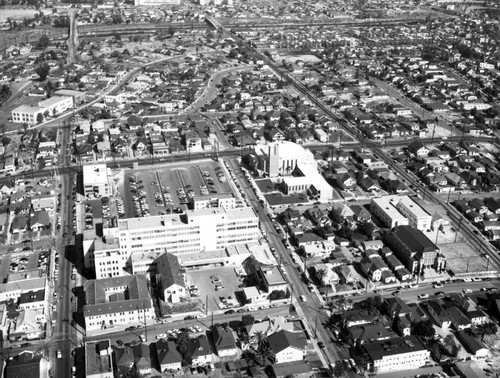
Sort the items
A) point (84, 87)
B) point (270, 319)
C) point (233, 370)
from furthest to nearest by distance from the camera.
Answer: point (84, 87)
point (270, 319)
point (233, 370)

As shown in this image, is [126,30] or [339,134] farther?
[126,30]

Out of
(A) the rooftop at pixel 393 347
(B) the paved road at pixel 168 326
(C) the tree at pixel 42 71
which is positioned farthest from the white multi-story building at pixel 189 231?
(C) the tree at pixel 42 71

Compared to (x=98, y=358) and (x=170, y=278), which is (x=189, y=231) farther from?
(x=98, y=358)

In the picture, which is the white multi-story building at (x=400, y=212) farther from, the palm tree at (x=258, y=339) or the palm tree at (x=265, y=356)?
the palm tree at (x=265, y=356)

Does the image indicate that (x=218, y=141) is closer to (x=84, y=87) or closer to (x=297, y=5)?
(x=84, y=87)

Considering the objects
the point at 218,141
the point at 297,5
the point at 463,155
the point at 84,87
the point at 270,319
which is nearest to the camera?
the point at 270,319

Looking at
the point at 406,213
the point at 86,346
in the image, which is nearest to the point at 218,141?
the point at 406,213

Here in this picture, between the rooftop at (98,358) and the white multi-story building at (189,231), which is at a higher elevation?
the white multi-story building at (189,231)
